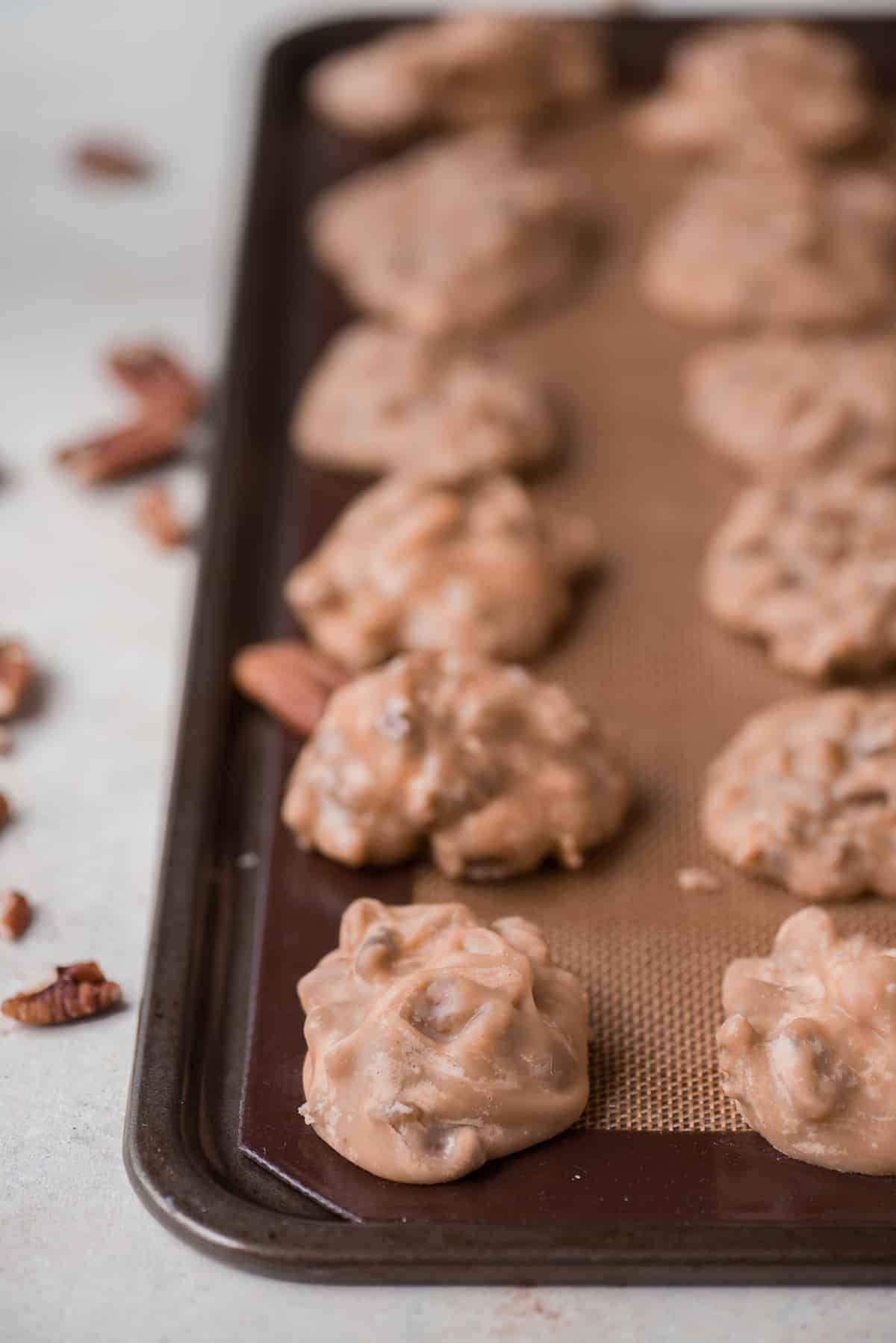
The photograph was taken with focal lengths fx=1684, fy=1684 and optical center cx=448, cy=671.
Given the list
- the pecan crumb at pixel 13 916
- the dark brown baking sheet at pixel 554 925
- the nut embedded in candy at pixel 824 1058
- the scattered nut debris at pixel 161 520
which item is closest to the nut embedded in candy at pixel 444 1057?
the dark brown baking sheet at pixel 554 925

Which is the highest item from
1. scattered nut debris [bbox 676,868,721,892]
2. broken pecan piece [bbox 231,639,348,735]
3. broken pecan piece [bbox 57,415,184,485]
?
broken pecan piece [bbox 57,415,184,485]

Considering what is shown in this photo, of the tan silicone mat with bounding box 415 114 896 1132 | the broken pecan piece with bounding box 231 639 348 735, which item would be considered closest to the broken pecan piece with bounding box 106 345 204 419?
the tan silicone mat with bounding box 415 114 896 1132

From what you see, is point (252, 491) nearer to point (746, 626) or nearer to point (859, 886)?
point (746, 626)

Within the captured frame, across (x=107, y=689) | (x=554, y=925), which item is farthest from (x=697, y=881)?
(x=107, y=689)

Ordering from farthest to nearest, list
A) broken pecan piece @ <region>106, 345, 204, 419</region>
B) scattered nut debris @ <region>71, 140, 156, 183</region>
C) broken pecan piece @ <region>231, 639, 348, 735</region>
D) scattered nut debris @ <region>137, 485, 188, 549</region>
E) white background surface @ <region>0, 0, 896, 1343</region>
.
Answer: scattered nut debris @ <region>71, 140, 156, 183</region>, broken pecan piece @ <region>106, 345, 204, 419</region>, scattered nut debris @ <region>137, 485, 188, 549</region>, broken pecan piece @ <region>231, 639, 348, 735</region>, white background surface @ <region>0, 0, 896, 1343</region>

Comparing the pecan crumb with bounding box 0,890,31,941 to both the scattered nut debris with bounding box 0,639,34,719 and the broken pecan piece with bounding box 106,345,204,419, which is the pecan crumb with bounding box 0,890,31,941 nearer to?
the scattered nut debris with bounding box 0,639,34,719

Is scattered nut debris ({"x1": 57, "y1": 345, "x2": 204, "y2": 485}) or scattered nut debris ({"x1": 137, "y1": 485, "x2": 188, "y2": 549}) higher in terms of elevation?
scattered nut debris ({"x1": 57, "y1": 345, "x2": 204, "y2": 485})

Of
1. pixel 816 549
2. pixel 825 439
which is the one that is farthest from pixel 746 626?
pixel 825 439
